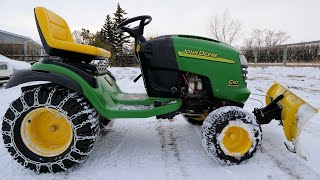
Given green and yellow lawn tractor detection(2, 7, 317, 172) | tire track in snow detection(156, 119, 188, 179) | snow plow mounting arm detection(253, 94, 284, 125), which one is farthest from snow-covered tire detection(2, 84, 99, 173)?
snow plow mounting arm detection(253, 94, 284, 125)

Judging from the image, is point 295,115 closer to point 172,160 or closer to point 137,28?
point 172,160

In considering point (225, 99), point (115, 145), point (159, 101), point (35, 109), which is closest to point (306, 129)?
point (225, 99)

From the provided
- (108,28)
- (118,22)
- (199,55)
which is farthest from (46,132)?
(108,28)

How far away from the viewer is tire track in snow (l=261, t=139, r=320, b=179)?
227 cm

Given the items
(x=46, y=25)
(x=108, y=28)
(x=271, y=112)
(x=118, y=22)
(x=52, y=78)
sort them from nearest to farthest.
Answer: (x=52, y=78), (x=46, y=25), (x=271, y=112), (x=118, y=22), (x=108, y=28)

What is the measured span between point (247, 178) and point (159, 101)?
3.67 feet

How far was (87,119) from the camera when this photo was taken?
2400 mm

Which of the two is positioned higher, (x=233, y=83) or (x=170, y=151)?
(x=233, y=83)

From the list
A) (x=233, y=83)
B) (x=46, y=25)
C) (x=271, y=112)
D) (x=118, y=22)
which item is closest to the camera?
(x=46, y=25)

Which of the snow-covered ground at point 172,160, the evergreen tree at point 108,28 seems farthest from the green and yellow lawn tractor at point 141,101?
the evergreen tree at point 108,28

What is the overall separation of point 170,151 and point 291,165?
1.22 meters

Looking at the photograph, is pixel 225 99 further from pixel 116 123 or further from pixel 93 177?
pixel 116 123

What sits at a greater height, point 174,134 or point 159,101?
point 159,101

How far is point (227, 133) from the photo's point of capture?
2.53 m
